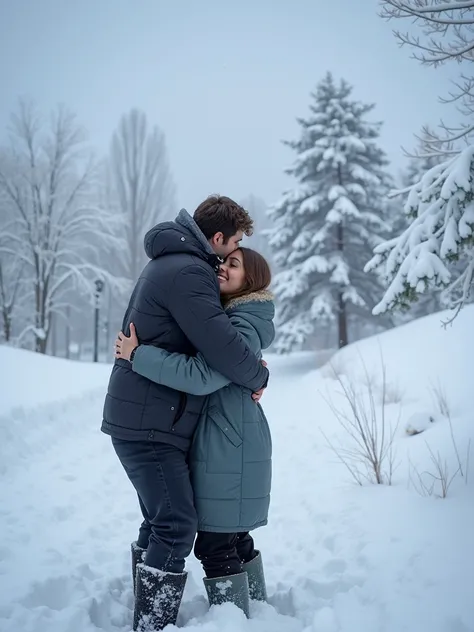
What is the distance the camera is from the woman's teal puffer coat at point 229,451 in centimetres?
224

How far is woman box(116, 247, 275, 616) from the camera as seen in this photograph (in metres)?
2.15

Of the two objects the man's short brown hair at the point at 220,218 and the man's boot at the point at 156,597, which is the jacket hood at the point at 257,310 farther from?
the man's boot at the point at 156,597

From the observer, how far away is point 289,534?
3770mm

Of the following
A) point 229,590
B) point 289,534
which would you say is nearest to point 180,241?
point 229,590

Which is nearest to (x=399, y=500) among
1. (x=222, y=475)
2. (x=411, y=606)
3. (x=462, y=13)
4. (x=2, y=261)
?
(x=411, y=606)

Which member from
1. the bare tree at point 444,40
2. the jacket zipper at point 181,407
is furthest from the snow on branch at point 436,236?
the jacket zipper at point 181,407

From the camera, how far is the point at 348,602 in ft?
8.23

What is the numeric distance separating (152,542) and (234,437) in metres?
0.62

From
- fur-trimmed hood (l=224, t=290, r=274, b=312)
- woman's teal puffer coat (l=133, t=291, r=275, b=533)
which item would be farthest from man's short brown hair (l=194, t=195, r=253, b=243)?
woman's teal puffer coat (l=133, t=291, r=275, b=533)

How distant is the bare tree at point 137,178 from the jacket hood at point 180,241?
78.5ft

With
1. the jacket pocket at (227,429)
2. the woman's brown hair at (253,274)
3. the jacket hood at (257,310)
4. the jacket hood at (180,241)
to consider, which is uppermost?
the jacket hood at (180,241)

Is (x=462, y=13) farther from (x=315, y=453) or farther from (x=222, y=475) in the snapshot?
(x=315, y=453)

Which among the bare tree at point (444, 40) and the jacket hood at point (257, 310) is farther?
the bare tree at point (444, 40)

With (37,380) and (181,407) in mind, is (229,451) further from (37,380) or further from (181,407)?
(37,380)
